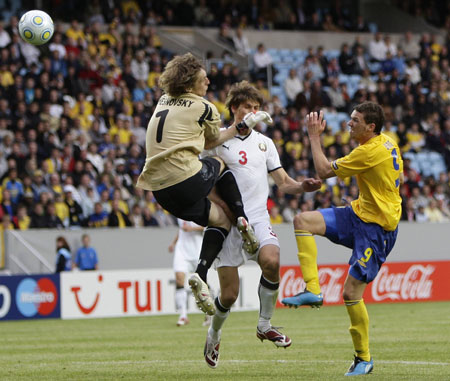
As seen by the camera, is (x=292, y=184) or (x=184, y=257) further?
(x=184, y=257)

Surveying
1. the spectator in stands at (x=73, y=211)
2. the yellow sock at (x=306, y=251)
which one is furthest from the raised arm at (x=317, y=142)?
the spectator in stands at (x=73, y=211)

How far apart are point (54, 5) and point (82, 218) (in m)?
9.74

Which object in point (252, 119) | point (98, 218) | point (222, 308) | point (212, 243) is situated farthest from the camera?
point (98, 218)

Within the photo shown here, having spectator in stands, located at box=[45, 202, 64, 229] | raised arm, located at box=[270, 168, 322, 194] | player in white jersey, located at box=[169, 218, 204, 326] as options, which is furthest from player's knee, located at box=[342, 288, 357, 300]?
spectator in stands, located at box=[45, 202, 64, 229]

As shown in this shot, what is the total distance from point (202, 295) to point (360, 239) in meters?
1.60

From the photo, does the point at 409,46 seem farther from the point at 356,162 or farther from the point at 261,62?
the point at 356,162

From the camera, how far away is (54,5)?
2834 centimetres

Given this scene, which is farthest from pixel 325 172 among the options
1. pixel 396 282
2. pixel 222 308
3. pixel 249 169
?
pixel 396 282

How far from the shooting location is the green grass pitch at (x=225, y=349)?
30.9 ft

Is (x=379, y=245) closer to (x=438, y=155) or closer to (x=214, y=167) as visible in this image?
(x=214, y=167)

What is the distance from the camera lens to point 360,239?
9.20 m

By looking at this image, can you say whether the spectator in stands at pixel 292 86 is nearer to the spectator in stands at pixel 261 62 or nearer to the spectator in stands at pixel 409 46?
the spectator in stands at pixel 261 62

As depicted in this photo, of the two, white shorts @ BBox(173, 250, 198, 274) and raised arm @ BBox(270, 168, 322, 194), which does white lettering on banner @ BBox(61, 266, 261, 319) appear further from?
raised arm @ BBox(270, 168, 322, 194)

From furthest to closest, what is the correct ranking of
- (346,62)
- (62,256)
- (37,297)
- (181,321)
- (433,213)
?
1. (346,62)
2. (433,213)
3. (62,256)
4. (37,297)
5. (181,321)
